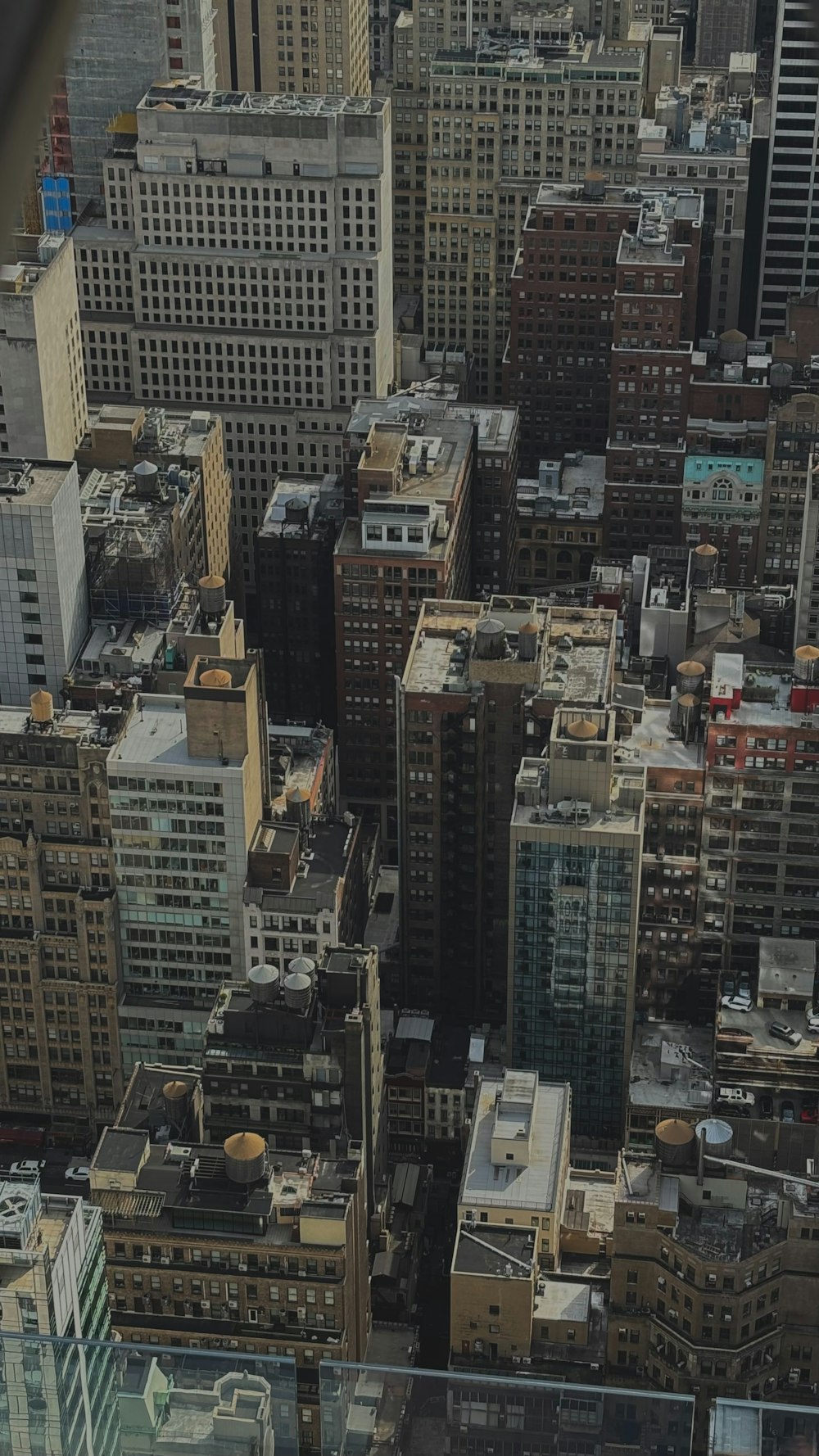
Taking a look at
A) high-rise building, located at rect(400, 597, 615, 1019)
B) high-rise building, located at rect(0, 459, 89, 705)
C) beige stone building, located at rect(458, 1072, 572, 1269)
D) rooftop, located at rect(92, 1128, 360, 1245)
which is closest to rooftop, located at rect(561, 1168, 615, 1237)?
beige stone building, located at rect(458, 1072, 572, 1269)

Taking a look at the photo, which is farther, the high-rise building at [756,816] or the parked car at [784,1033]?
the high-rise building at [756,816]

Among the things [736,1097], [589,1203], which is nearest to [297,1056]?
[589,1203]

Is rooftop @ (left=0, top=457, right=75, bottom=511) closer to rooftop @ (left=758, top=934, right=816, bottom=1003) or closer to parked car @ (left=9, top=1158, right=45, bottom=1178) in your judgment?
parked car @ (left=9, top=1158, right=45, bottom=1178)

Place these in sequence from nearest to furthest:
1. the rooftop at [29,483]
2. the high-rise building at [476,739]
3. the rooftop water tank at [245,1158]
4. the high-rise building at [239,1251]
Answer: the high-rise building at [239,1251]
the rooftop water tank at [245,1158]
the rooftop at [29,483]
the high-rise building at [476,739]

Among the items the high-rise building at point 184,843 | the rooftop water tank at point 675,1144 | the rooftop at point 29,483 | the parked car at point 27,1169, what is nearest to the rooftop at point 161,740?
the high-rise building at point 184,843

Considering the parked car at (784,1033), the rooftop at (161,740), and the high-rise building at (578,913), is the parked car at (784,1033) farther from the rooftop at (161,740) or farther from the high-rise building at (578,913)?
the rooftop at (161,740)

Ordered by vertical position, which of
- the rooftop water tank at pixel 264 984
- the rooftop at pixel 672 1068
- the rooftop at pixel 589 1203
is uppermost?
the rooftop water tank at pixel 264 984
